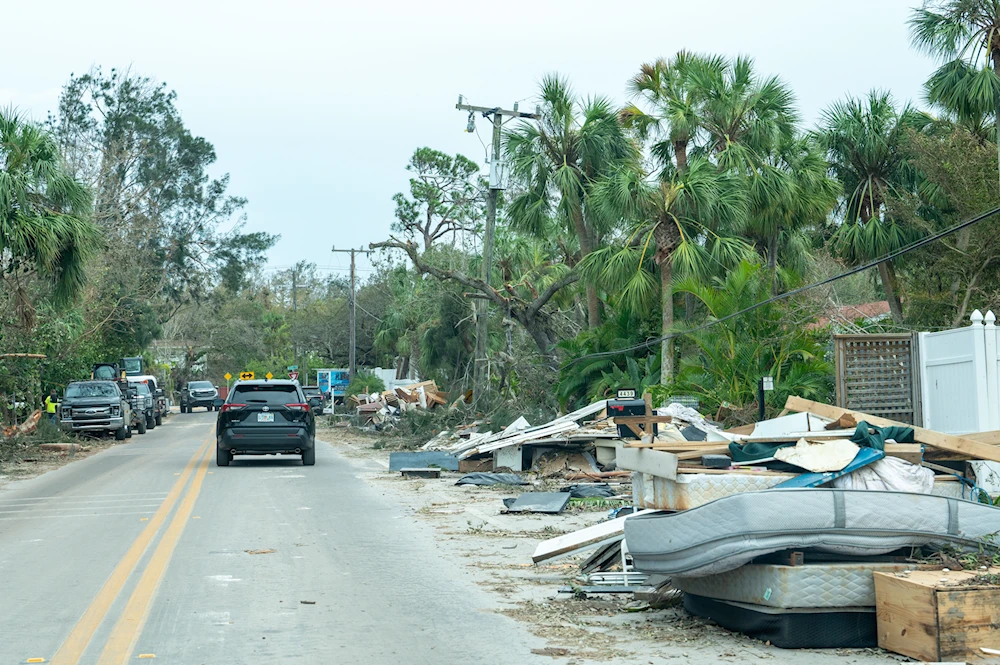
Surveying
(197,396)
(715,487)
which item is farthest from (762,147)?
(197,396)

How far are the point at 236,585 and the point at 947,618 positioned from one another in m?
5.48

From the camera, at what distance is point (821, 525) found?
21.2ft

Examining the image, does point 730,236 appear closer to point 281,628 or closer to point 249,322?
point 281,628

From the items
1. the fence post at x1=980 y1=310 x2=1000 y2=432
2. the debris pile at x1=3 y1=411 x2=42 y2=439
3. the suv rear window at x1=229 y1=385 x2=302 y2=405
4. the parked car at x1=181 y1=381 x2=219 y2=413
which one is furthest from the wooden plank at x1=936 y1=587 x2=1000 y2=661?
the parked car at x1=181 y1=381 x2=219 y2=413

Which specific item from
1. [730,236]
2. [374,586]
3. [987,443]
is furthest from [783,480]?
[730,236]

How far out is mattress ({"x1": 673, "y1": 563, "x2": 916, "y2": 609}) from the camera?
6.38 meters

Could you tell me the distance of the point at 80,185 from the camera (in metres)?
23.9

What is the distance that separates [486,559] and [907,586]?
4868mm

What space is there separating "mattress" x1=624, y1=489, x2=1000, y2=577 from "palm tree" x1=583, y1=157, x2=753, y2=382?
17.0 metres

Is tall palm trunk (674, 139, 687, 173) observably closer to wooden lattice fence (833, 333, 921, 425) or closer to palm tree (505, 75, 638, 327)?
palm tree (505, 75, 638, 327)

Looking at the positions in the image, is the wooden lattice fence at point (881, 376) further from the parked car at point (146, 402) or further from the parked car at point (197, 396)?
the parked car at point (197, 396)

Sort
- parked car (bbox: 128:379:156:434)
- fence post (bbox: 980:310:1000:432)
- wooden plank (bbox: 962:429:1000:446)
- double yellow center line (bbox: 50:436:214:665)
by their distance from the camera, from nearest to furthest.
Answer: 1. double yellow center line (bbox: 50:436:214:665)
2. wooden plank (bbox: 962:429:1000:446)
3. fence post (bbox: 980:310:1000:432)
4. parked car (bbox: 128:379:156:434)

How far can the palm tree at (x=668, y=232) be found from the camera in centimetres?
2397

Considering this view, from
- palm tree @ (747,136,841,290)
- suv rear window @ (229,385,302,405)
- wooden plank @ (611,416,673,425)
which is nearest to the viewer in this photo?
wooden plank @ (611,416,673,425)
